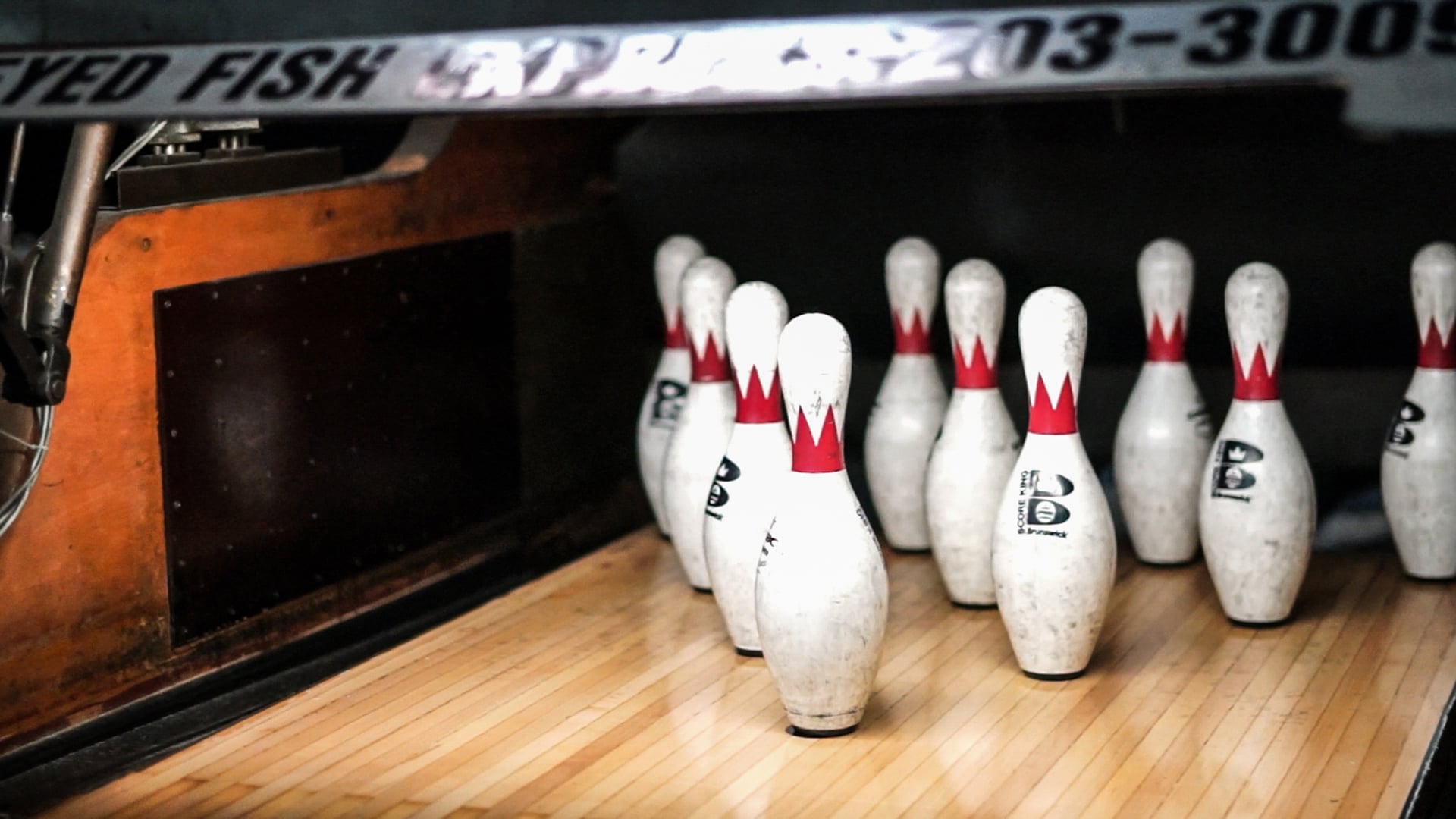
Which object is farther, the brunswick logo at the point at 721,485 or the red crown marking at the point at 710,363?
the red crown marking at the point at 710,363

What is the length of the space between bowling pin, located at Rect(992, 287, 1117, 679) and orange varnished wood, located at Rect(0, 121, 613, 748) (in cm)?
133

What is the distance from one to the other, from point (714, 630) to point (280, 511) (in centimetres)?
83

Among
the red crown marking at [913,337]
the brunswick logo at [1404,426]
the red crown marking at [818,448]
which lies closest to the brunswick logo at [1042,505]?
the red crown marking at [818,448]

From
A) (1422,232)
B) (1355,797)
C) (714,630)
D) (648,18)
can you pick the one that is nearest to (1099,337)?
(1422,232)

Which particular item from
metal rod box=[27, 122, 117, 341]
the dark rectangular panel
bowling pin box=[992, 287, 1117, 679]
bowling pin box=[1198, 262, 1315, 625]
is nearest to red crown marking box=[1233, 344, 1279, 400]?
bowling pin box=[1198, 262, 1315, 625]

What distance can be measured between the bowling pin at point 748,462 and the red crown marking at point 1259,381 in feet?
2.87

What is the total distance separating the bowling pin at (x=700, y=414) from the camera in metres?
3.29

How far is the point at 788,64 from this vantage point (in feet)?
4.99

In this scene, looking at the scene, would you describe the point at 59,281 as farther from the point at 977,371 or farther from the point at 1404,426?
the point at 1404,426

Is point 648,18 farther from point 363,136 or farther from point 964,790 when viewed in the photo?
point 363,136

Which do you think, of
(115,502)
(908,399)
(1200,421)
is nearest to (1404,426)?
(1200,421)

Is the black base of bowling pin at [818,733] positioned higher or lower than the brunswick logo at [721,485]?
lower

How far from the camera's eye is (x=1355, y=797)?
89.0 inches

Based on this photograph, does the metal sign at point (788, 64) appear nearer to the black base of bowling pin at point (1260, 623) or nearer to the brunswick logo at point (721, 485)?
→ the brunswick logo at point (721, 485)
